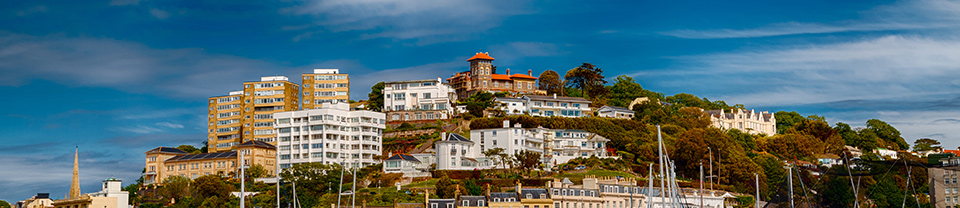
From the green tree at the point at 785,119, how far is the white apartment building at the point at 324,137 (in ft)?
224

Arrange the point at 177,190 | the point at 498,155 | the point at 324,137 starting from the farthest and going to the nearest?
the point at 324,137, the point at 498,155, the point at 177,190

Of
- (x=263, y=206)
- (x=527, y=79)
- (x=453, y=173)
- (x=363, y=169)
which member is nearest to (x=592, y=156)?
(x=453, y=173)

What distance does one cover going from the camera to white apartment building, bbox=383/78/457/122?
5118 inches

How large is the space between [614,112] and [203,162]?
167 ft

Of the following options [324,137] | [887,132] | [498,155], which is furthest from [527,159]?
[887,132]

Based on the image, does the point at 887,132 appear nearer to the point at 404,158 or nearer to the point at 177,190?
the point at 404,158

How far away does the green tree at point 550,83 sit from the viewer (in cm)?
15279

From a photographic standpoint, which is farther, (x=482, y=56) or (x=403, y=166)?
(x=482, y=56)

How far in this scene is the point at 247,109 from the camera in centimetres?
13400

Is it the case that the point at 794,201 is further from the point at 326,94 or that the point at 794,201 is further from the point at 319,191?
the point at 326,94

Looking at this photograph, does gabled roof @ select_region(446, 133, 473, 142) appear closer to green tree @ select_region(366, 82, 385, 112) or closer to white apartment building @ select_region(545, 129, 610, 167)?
white apartment building @ select_region(545, 129, 610, 167)

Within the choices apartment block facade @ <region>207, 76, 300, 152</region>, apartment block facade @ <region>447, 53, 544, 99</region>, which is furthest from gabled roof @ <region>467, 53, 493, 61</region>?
apartment block facade @ <region>207, 76, 300, 152</region>

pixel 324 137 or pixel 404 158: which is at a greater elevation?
pixel 324 137

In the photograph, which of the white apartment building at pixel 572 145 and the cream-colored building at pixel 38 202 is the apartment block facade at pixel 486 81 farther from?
the cream-colored building at pixel 38 202
